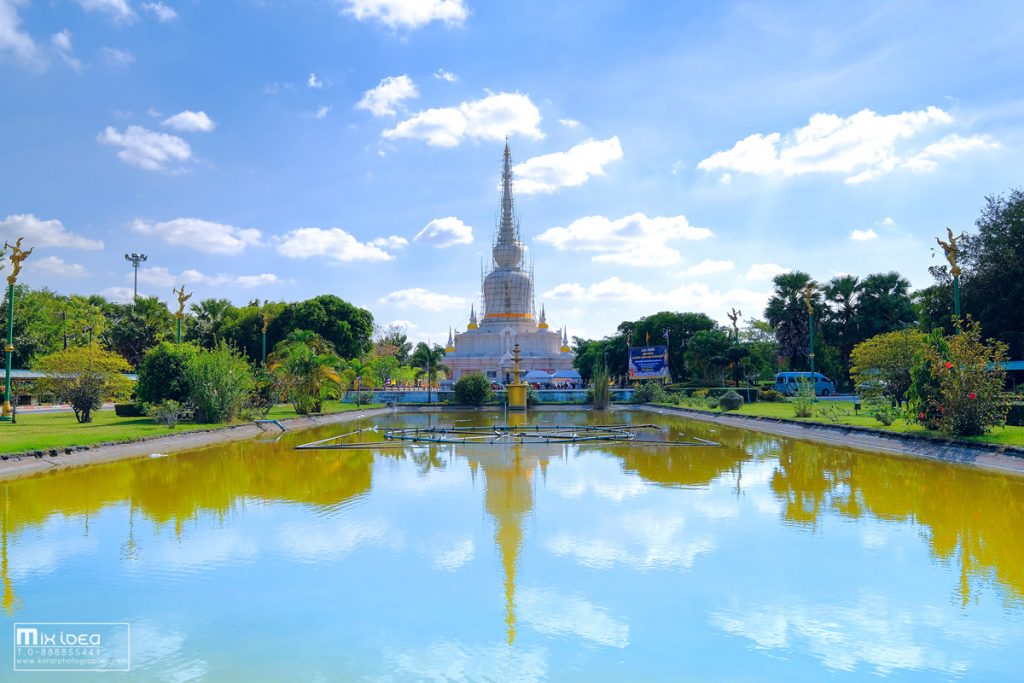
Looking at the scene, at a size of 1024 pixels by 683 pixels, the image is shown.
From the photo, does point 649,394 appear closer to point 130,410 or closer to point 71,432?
point 130,410

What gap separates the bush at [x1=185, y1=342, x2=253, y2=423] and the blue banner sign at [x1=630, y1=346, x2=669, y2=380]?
1266 inches

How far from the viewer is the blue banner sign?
50906mm

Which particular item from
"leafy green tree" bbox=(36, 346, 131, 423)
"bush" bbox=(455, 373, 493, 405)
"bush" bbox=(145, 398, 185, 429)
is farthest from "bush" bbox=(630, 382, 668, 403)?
"leafy green tree" bbox=(36, 346, 131, 423)

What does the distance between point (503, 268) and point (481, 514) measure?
6117cm

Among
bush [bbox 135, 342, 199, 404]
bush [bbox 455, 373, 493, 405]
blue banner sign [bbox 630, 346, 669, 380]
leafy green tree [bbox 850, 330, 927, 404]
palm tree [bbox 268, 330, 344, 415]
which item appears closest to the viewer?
leafy green tree [bbox 850, 330, 927, 404]

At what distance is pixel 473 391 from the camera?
42531mm

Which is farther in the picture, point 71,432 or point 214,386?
point 214,386

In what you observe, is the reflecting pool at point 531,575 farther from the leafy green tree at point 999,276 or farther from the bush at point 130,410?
the leafy green tree at point 999,276

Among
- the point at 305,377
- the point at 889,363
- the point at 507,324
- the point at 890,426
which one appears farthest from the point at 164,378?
the point at 507,324

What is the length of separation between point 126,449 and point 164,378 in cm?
790

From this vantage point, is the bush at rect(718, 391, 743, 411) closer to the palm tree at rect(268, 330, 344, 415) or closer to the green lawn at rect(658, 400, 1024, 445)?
the green lawn at rect(658, 400, 1024, 445)

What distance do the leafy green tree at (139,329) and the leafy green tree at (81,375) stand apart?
89.6 ft

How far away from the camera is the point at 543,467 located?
15.5 m

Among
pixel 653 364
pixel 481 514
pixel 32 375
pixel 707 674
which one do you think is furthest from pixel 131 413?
pixel 653 364
